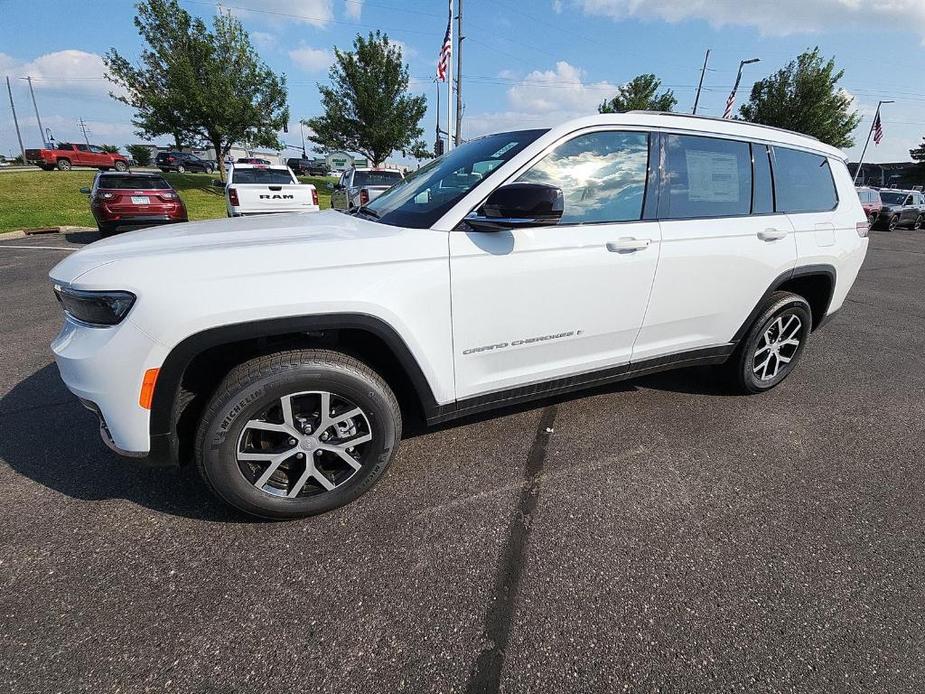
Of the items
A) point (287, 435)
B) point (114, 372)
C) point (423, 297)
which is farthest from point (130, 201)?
point (423, 297)

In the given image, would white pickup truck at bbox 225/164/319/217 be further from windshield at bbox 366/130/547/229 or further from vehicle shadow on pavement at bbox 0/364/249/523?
windshield at bbox 366/130/547/229

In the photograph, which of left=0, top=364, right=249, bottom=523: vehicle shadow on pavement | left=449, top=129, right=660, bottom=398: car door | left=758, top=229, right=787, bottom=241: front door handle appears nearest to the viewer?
left=449, top=129, right=660, bottom=398: car door

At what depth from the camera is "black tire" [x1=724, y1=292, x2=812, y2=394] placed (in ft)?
10.4

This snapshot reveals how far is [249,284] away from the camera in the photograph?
5.82 feet

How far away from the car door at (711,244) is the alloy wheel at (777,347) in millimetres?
420

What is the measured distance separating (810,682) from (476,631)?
109 centimetres

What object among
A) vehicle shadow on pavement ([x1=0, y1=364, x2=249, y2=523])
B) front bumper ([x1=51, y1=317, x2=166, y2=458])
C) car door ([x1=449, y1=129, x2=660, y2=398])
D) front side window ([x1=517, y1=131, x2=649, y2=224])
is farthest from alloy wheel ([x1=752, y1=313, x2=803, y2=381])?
front bumper ([x1=51, y1=317, x2=166, y2=458])

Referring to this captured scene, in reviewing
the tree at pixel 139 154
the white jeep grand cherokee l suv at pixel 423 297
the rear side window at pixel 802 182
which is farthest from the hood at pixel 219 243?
the tree at pixel 139 154

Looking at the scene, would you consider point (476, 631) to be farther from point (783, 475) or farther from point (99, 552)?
point (783, 475)

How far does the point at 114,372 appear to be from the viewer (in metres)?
1.74

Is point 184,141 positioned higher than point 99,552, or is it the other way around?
point 184,141

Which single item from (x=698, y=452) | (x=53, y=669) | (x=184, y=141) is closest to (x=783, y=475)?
(x=698, y=452)

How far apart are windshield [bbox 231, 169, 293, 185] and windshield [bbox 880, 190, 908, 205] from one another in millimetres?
25609

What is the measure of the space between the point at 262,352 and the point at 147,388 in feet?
1.43
